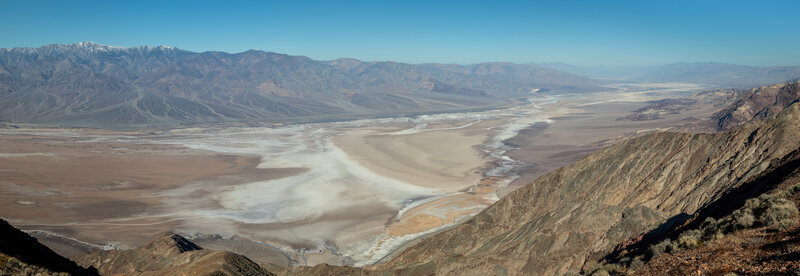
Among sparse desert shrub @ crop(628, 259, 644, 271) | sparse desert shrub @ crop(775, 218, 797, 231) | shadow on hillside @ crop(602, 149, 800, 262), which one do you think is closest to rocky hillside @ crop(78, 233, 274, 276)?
sparse desert shrub @ crop(628, 259, 644, 271)

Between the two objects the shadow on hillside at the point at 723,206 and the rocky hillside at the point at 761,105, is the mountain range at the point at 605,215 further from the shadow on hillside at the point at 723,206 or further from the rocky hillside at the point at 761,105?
the rocky hillside at the point at 761,105

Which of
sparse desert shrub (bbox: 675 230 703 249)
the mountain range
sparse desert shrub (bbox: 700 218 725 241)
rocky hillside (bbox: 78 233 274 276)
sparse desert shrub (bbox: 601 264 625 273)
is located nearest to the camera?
sparse desert shrub (bbox: 700 218 725 241)

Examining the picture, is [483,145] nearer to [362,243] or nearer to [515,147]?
[515,147]

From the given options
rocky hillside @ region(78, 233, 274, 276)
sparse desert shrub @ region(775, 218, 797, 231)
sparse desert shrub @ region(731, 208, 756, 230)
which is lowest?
rocky hillside @ region(78, 233, 274, 276)

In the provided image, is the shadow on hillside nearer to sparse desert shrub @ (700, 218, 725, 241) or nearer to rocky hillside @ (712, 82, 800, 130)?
sparse desert shrub @ (700, 218, 725, 241)

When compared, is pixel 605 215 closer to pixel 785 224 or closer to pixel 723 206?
pixel 723 206

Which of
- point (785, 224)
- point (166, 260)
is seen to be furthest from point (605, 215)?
point (166, 260)

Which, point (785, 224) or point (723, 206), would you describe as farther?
point (723, 206)
